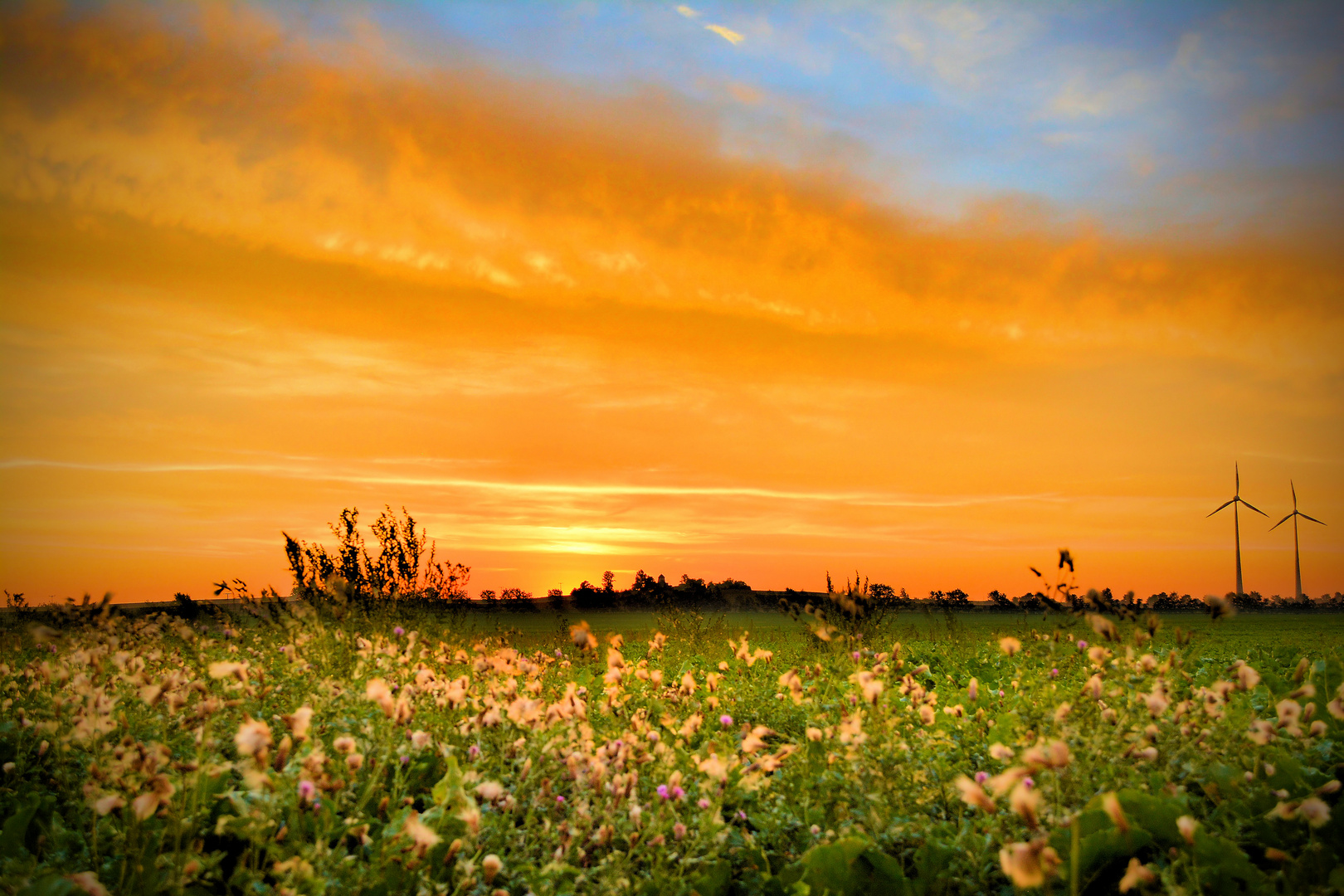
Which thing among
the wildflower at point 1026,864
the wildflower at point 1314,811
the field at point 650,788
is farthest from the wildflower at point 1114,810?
the wildflower at point 1314,811

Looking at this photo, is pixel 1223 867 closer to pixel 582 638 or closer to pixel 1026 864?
pixel 1026 864

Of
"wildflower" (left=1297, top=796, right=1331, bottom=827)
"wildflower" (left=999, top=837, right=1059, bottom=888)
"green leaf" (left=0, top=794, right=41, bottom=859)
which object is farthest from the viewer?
"green leaf" (left=0, top=794, right=41, bottom=859)

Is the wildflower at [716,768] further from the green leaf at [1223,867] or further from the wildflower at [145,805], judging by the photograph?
the wildflower at [145,805]

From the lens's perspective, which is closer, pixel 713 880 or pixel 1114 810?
pixel 1114 810

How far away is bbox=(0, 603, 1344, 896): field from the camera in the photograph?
3.04 meters

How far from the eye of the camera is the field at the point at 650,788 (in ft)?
9.99

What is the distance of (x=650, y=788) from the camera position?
3.97 metres

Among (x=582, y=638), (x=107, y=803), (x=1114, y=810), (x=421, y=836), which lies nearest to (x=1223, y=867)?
(x=1114, y=810)

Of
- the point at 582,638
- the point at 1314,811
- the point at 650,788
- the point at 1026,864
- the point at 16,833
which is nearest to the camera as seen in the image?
the point at 1026,864

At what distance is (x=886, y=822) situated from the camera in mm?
3686

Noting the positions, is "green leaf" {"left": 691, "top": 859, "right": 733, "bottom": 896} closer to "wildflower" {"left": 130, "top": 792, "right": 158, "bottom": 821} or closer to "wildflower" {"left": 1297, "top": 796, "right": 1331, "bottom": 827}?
"wildflower" {"left": 130, "top": 792, "right": 158, "bottom": 821}

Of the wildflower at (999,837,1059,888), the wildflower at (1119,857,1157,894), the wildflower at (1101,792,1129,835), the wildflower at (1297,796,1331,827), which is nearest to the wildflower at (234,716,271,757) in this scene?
the wildflower at (999,837,1059,888)

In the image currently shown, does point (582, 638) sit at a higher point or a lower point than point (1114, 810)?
higher

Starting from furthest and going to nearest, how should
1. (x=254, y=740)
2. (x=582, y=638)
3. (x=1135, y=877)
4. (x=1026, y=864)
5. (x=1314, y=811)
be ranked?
1. (x=582, y=638)
2. (x=1314, y=811)
3. (x=254, y=740)
4. (x=1135, y=877)
5. (x=1026, y=864)
